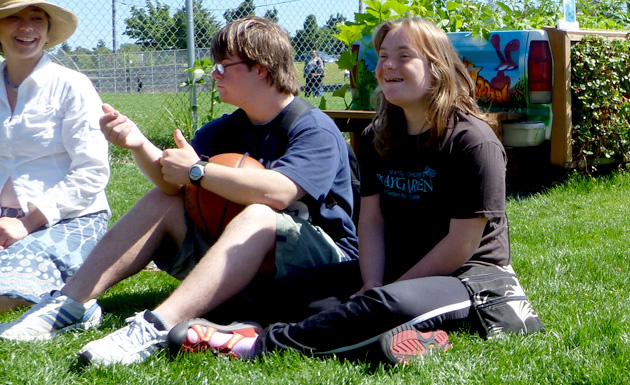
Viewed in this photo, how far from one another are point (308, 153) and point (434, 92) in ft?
1.94

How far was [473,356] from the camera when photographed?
2.84 meters

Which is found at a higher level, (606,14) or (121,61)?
(606,14)

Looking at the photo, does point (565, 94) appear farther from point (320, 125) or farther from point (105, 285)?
point (105, 285)

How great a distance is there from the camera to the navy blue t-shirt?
11.0 feet

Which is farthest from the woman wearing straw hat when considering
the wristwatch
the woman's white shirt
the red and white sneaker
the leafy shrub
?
the leafy shrub

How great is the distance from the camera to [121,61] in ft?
45.0

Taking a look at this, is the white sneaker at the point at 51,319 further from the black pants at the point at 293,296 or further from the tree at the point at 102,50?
the tree at the point at 102,50

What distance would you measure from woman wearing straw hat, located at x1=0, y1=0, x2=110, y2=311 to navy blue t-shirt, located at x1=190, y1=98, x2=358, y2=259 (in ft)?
2.13

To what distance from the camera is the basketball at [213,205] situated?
3.38m

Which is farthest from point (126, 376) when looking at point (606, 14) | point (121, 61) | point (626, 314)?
point (121, 61)

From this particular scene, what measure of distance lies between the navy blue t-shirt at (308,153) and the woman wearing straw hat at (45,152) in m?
0.65

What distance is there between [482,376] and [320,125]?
1.34 m

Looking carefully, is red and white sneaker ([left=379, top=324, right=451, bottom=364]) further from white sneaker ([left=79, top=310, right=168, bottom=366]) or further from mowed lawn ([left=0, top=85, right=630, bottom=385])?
white sneaker ([left=79, top=310, right=168, bottom=366])

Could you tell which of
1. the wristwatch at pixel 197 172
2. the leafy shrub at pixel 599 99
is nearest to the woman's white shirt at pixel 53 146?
the wristwatch at pixel 197 172
